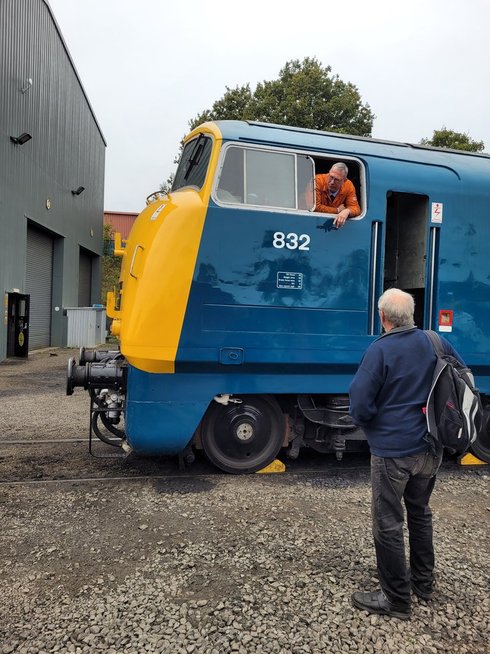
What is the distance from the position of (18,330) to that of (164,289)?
1285 centimetres

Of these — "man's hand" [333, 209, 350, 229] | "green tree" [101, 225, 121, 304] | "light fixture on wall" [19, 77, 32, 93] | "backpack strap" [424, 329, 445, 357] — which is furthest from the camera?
"green tree" [101, 225, 121, 304]

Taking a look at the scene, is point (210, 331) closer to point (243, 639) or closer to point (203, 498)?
point (203, 498)

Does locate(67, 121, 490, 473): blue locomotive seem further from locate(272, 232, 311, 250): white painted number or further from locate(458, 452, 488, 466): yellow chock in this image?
locate(458, 452, 488, 466): yellow chock

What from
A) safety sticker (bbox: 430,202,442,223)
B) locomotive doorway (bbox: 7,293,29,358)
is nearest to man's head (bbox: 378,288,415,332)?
safety sticker (bbox: 430,202,442,223)

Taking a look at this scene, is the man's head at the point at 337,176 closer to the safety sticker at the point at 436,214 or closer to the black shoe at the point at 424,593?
the safety sticker at the point at 436,214

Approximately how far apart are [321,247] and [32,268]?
1541 cm

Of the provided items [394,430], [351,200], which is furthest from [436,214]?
[394,430]

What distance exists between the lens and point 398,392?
2742mm

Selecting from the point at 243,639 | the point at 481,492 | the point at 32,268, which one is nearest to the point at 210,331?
the point at 243,639

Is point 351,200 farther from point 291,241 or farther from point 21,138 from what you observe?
point 21,138

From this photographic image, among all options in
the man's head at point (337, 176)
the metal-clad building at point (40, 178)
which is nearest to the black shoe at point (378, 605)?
the man's head at point (337, 176)

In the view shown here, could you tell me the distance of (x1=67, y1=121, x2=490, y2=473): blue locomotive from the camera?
4.32 m

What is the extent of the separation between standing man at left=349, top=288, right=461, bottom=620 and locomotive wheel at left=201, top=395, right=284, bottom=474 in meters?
2.08

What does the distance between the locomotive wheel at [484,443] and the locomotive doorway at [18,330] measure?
13.7 meters
